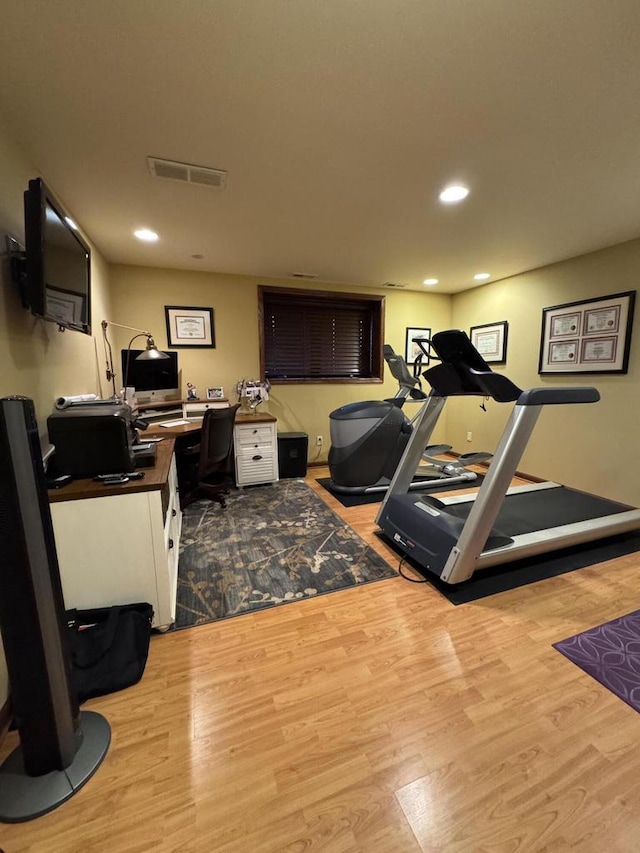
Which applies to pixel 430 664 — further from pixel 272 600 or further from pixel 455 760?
pixel 272 600

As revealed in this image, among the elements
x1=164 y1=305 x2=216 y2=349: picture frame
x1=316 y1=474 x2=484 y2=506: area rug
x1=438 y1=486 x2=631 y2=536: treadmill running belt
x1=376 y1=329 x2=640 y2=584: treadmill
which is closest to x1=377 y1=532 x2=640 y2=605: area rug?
x1=376 y1=329 x2=640 y2=584: treadmill

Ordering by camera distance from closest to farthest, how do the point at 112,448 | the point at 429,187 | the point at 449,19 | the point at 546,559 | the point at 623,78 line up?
the point at 449,19 < the point at 623,78 < the point at 112,448 < the point at 429,187 < the point at 546,559

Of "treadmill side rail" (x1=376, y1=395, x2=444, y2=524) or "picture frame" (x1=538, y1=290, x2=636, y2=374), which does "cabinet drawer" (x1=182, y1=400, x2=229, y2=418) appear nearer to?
"treadmill side rail" (x1=376, y1=395, x2=444, y2=524)

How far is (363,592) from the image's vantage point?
197cm

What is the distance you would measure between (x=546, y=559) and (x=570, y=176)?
2392mm

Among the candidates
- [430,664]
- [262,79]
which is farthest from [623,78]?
[430,664]

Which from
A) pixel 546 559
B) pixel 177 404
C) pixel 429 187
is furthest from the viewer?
pixel 177 404

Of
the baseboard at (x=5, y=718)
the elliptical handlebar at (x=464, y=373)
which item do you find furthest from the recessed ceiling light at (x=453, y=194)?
the baseboard at (x=5, y=718)

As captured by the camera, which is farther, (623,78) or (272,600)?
(272,600)

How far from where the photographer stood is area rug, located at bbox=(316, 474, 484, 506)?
3.34 m

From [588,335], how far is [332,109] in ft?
10.4

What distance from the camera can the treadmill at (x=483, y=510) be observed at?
1.85 meters

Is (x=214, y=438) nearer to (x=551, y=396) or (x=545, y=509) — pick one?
(x=551, y=396)

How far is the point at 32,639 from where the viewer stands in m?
0.95
